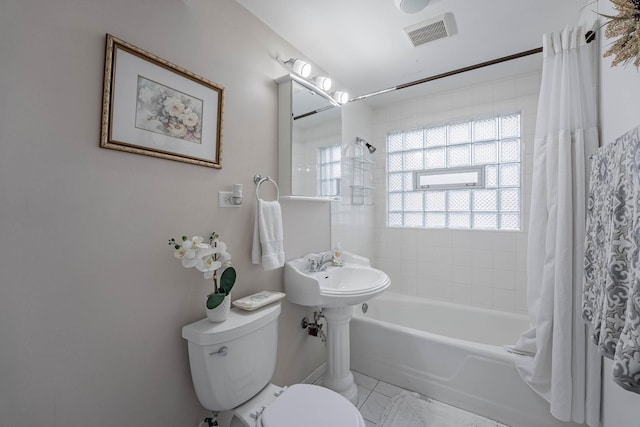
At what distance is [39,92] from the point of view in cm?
80

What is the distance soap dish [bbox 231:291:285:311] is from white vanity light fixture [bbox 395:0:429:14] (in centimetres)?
173

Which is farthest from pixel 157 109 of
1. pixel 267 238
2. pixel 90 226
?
pixel 267 238

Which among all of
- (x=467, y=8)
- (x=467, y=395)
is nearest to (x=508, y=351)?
(x=467, y=395)

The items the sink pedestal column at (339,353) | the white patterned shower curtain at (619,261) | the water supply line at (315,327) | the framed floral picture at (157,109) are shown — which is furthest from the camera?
the water supply line at (315,327)

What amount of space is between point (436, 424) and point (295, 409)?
3.48 feet

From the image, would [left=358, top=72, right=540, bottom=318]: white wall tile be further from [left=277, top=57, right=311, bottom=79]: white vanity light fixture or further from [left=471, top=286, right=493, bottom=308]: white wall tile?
[left=277, top=57, right=311, bottom=79]: white vanity light fixture

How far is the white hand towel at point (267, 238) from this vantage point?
141 cm

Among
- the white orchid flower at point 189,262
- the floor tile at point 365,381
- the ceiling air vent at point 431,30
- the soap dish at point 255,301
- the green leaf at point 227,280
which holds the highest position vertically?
the ceiling air vent at point 431,30

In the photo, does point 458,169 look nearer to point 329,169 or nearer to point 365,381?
point 329,169

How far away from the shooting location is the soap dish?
49.1 inches

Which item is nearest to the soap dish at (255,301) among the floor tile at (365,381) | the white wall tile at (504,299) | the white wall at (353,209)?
the white wall at (353,209)

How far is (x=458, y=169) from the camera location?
8.14 feet

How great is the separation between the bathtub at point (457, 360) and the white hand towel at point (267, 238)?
3.35ft

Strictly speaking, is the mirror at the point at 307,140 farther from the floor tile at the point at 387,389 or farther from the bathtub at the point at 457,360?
the floor tile at the point at 387,389
